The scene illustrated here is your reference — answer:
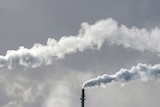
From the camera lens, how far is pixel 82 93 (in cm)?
15900

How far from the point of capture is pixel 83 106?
527 ft

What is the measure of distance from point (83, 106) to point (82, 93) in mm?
4035
